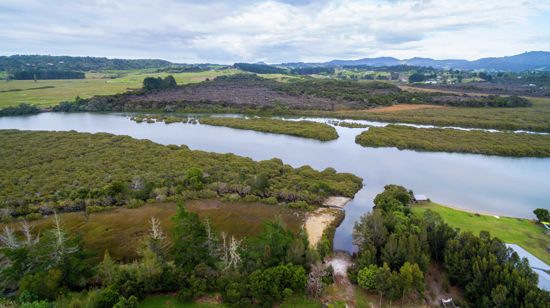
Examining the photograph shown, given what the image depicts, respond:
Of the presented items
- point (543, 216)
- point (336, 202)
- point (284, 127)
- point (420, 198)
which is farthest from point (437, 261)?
point (284, 127)

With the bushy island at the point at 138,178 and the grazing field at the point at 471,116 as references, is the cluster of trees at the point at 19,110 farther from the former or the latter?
the grazing field at the point at 471,116

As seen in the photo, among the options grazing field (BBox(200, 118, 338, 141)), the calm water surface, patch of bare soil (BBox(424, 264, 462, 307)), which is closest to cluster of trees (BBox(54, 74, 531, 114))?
grazing field (BBox(200, 118, 338, 141))

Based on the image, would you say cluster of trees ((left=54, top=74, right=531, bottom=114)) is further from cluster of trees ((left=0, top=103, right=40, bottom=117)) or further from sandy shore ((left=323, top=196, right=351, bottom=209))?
sandy shore ((left=323, top=196, right=351, bottom=209))

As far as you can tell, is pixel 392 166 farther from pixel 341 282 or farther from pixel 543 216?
pixel 341 282

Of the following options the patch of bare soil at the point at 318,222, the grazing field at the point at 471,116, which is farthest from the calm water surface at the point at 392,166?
the grazing field at the point at 471,116

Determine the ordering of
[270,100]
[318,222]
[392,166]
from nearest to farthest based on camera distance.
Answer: [318,222], [392,166], [270,100]
